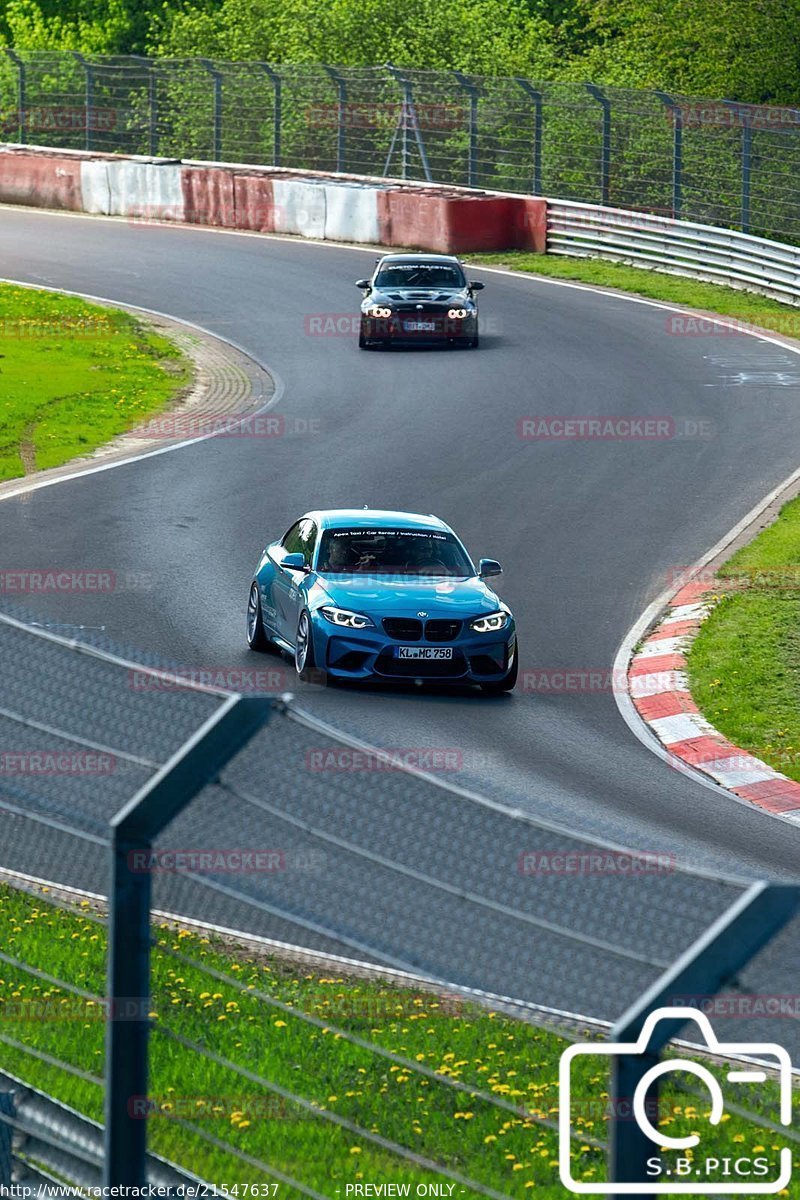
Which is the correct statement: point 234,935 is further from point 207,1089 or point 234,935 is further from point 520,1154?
point 520,1154

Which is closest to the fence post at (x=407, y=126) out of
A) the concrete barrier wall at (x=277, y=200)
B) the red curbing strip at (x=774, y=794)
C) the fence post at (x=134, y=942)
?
the concrete barrier wall at (x=277, y=200)

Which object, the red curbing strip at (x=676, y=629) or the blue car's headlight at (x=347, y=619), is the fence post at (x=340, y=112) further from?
the blue car's headlight at (x=347, y=619)

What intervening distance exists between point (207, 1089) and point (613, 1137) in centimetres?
150

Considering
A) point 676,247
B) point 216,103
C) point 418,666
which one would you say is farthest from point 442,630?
A: point 216,103

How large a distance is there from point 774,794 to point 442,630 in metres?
3.22

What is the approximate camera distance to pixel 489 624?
1516cm

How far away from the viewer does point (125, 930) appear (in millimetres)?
4250

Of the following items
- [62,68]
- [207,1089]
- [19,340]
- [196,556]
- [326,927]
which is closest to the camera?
[326,927]

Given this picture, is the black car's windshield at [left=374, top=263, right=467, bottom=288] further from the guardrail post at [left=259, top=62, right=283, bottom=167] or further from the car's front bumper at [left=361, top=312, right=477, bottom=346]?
the guardrail post at [left=259, top=62, right=283, bottom=167]

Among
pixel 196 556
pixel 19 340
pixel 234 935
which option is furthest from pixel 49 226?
pixel 234 935

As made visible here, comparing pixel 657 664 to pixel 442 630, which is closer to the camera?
pixel 442 630

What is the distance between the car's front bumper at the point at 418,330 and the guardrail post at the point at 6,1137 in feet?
89.8

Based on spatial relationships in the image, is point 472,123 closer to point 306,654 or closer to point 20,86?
point 20,86

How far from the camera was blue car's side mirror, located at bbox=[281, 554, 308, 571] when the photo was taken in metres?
15.6
